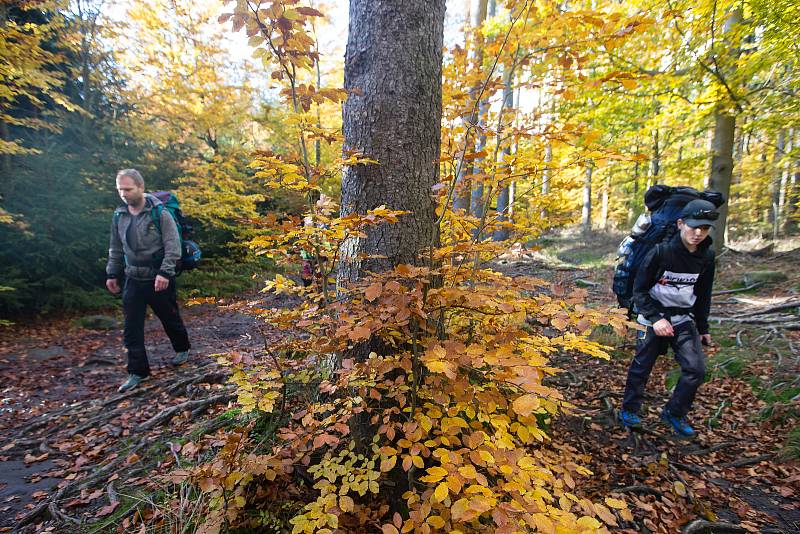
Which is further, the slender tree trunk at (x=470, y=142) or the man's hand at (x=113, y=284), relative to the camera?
the man's hand at (x=113, y=284)

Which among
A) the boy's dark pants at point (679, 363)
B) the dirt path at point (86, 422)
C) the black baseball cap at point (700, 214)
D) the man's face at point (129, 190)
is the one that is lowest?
the dirt path at point (86, 422)

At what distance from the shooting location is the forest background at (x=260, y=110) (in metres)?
2.69

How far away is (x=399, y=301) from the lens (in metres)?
1.42

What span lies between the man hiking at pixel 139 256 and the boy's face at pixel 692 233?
4.77 meters

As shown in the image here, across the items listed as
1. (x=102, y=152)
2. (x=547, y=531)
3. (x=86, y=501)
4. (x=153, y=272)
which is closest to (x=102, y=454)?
(x=86, y=501)

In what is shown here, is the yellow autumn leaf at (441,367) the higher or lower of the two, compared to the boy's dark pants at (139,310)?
higher

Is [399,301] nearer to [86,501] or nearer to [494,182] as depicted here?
[494,182]

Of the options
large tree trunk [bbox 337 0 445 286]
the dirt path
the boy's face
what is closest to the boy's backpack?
the boy's face

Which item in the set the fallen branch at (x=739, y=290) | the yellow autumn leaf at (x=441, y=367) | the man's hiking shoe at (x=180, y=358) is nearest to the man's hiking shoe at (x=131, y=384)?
the man's hiking shoe at (x=180, y=358)

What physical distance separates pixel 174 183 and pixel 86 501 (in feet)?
31.0

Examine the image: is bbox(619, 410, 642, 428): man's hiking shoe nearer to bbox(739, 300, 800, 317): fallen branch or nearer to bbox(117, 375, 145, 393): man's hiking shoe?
bbox(739, 300, 800, 317): fallen branch

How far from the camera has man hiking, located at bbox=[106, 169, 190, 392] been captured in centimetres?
360

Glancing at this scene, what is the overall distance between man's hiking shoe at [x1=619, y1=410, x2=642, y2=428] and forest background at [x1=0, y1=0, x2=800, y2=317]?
6.15ft

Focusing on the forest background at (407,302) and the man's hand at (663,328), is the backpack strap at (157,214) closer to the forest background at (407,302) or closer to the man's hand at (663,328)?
the forest background at (407,302)
